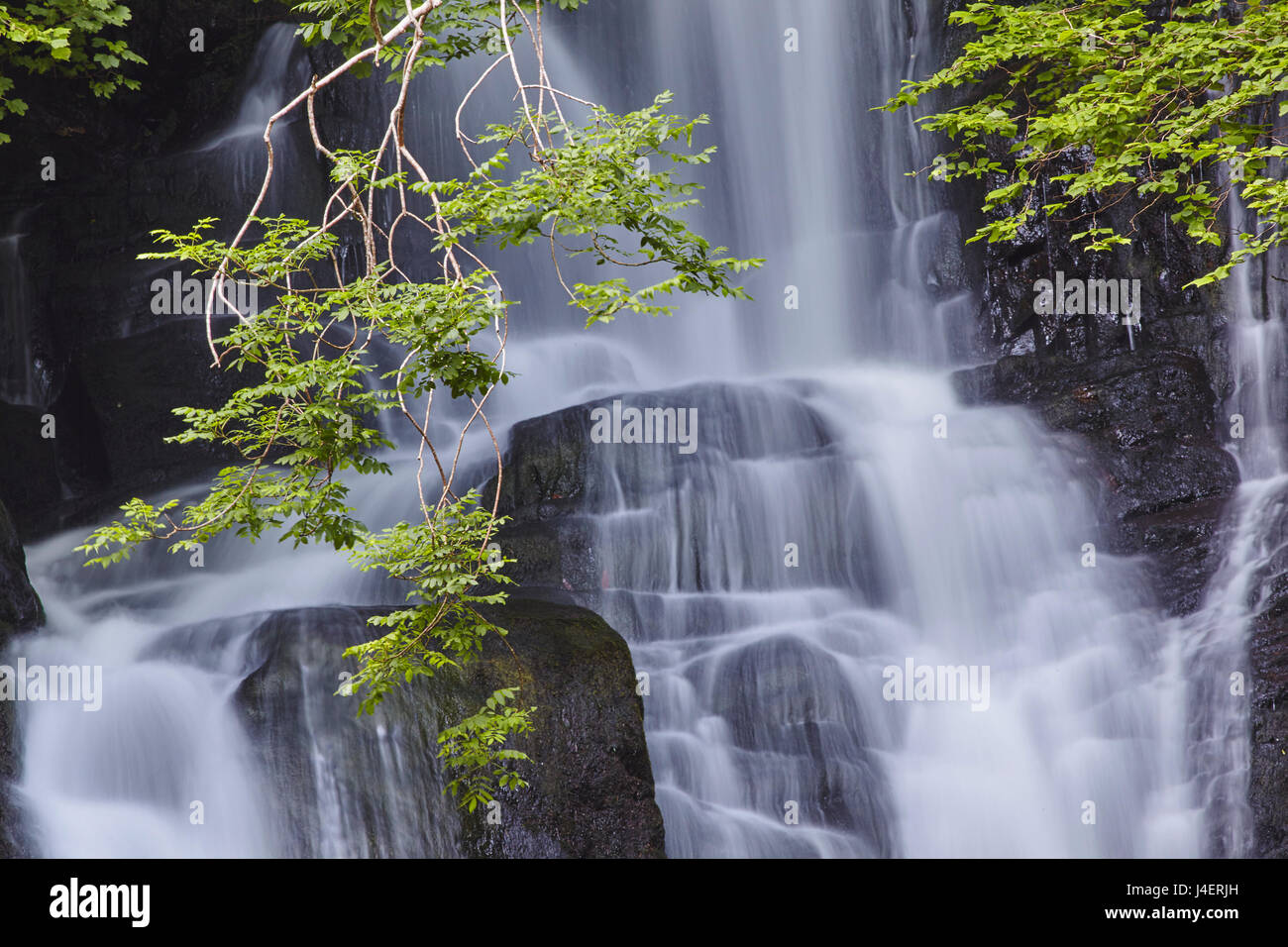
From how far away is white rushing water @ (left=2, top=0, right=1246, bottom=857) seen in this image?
6.88 m

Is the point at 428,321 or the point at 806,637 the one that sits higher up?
the point at 428,321

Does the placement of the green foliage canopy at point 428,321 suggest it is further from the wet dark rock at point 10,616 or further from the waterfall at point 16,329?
the waterfall at point 16,329

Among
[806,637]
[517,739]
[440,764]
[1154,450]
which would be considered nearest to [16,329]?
[440,764]

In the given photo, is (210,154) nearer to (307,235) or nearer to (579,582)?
(579,582)

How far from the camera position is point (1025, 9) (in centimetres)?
627

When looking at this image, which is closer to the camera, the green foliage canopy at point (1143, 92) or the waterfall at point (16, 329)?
the green foliage canopy at point (1143, 92)

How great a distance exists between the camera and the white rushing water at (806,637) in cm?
688

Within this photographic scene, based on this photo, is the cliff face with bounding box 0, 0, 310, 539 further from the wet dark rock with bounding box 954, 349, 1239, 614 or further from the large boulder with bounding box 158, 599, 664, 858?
the wet dark rock with bounding box 954, 349, 1239, 614

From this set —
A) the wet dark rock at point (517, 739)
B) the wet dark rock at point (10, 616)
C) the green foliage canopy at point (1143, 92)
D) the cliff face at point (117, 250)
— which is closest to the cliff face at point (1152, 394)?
the green foliage canopy at point (1143, 92)

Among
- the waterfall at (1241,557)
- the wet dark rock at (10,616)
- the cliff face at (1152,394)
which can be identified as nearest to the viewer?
the wet dark rock at (10,616)

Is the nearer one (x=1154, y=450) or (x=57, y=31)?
(x=57, y=31)

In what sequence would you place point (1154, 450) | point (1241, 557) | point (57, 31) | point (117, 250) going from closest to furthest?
point (57, 31), point (1241, 557), point (1154, 450), point (117, 250)

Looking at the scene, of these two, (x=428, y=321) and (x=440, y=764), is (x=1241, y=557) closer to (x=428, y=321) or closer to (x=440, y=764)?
(x=440, y=764)

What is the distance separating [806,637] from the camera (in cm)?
884
